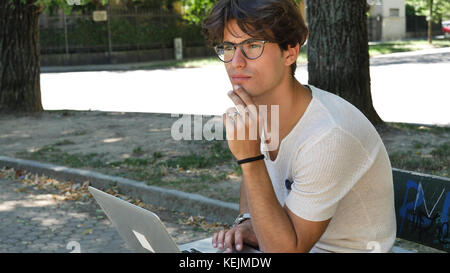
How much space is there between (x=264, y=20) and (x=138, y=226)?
80 cm

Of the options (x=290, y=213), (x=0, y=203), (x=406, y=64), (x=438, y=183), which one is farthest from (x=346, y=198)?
(x=406, y=64)

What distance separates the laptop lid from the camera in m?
1.97

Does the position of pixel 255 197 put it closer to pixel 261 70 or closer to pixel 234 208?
pixel 261 70

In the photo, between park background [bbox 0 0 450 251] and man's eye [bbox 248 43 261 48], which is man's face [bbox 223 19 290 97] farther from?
park background [bbox 0 0 450 251]

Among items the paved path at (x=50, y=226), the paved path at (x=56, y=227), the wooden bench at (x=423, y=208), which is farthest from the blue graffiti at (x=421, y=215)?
the paved path at (x=50, y=226)

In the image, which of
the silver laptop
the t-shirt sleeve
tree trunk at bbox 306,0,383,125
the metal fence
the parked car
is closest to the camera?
the silver laptop

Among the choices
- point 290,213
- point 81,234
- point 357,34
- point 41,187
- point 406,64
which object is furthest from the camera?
point 406,64

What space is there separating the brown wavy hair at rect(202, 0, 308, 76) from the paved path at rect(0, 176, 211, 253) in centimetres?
272

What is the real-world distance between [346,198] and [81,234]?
357 centimetres

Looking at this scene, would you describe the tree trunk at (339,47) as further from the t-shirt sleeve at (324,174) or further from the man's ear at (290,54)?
the t-shirt sleeve at (324,174)

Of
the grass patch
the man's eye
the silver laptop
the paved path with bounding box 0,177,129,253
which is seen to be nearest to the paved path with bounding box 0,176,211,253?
the paved path with bounding box 0,177,129,253

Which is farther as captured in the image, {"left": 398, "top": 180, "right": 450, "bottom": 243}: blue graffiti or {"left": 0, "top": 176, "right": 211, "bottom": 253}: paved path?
{"left": 0, "top": 176, "right": 211, "bottom": 253}: paved path

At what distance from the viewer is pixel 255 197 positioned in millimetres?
2174

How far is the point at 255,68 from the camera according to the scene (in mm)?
2287
